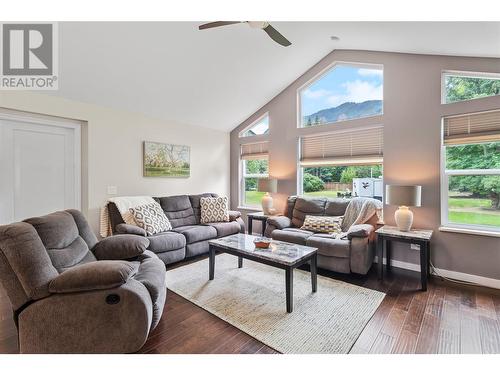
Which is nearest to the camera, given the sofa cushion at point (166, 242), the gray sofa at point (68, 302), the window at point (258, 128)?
the gray sofa at point (68, 302)

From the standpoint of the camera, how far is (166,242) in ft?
10.6

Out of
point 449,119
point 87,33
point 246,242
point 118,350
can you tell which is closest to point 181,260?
point 246,242

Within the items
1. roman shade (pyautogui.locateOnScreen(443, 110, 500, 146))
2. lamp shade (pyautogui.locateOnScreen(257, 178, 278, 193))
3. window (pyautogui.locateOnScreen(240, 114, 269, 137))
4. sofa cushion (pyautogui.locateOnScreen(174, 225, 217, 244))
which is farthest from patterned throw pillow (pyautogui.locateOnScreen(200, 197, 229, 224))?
roman shade (pyautogui.locateOnScreen(443, 110, 500, 146))

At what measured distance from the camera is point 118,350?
5.26ft

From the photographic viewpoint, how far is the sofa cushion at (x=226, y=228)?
13.1ft

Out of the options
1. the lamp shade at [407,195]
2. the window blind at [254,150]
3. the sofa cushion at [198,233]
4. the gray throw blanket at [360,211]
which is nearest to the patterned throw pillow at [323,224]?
the gray throw blanket at [360,211]

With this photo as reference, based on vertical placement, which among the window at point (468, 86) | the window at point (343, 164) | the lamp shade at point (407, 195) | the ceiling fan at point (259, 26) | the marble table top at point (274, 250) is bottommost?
the marble table top at point (274, 250)

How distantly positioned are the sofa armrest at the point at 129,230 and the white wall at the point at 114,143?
79cm

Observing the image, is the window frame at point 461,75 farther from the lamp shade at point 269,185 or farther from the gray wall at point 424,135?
the lamp shade at point 269,185

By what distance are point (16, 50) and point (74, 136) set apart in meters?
1.23

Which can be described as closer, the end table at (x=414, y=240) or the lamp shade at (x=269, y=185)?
the end table at (x=414, y=240)

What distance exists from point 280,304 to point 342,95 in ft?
11.3

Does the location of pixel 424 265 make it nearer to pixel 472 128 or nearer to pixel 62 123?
pixel 472 128
